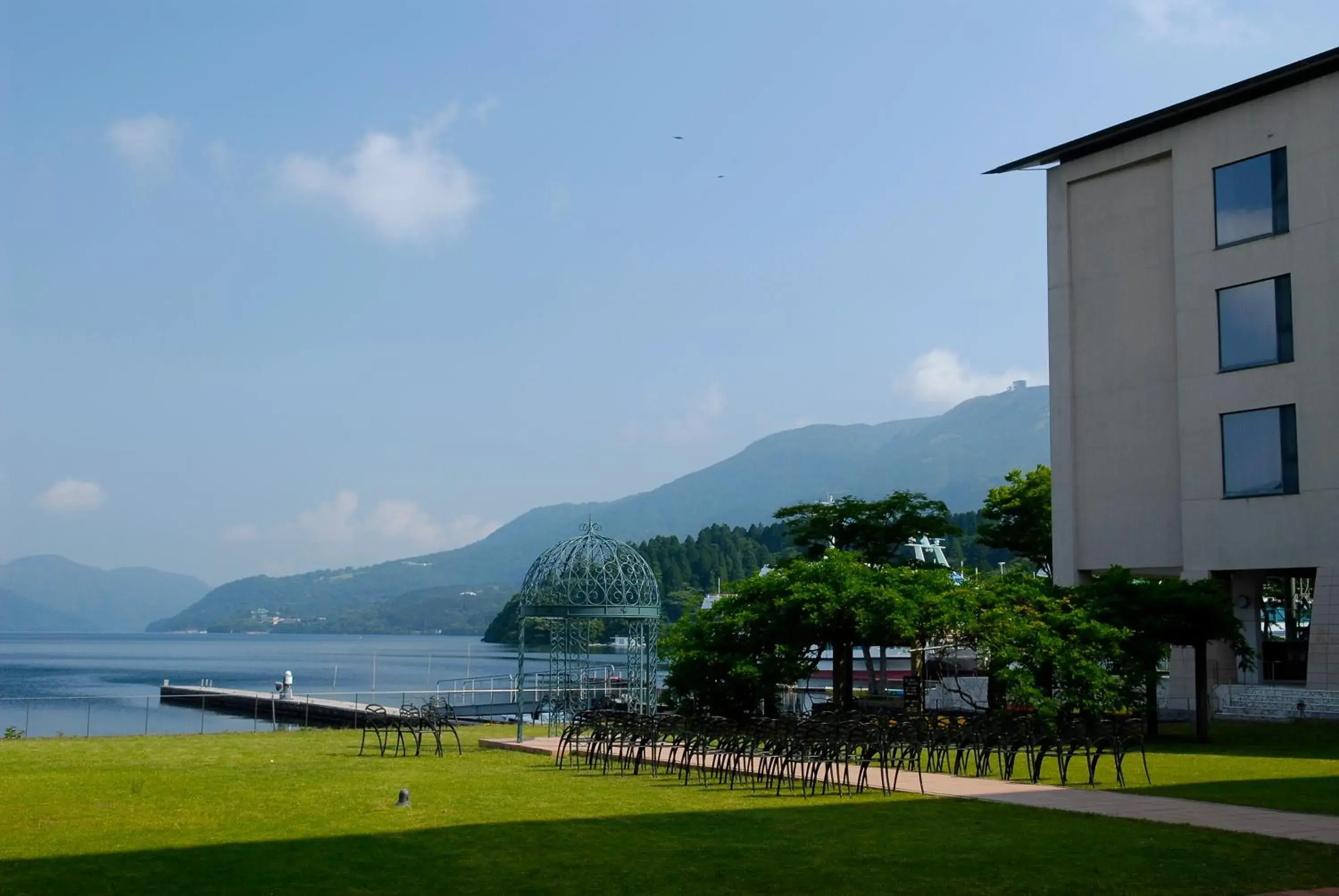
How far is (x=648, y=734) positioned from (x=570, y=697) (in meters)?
14.5

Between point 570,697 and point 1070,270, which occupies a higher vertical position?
point 1070,270

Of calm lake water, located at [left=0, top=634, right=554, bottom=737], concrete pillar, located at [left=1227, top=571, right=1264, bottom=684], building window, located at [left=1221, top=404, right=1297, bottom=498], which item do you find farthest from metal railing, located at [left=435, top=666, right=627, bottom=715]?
building window, located at [left=1221, top=404, right=1297, bottom=498]

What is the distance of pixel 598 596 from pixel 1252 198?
2507 centimetres

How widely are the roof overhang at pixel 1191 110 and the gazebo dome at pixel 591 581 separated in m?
24.2

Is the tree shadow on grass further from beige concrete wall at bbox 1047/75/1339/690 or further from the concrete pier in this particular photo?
the concrete pier

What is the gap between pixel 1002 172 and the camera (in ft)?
164

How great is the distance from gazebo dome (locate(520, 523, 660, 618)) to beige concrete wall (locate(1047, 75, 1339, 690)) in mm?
20024

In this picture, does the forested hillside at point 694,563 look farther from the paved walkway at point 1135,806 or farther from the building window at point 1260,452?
the paved walkway at point 1135,806

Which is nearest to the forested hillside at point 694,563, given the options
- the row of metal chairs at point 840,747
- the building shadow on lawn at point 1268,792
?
the row of metal chairs at point 840,747

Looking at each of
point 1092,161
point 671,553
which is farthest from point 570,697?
point 671,553

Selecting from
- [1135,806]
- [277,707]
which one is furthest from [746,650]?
[277,707]

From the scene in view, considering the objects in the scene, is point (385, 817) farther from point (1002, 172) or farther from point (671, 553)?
point (671, 553)

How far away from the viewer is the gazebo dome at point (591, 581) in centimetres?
2942

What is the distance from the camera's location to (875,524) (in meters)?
54.7
